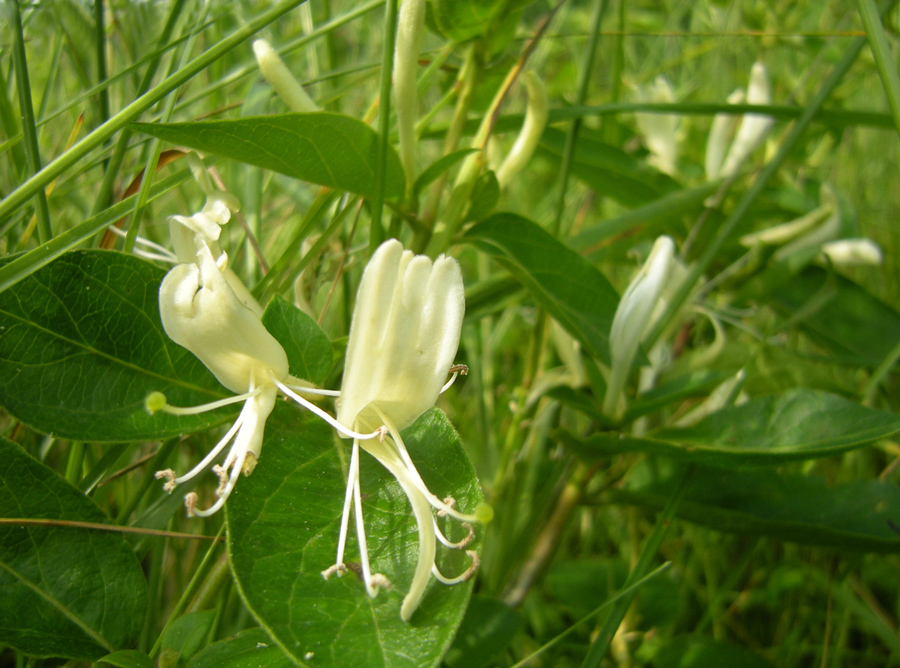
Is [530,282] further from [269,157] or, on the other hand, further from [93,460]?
[93,460]

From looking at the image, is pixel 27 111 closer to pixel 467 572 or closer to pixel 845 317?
pixel 467 572

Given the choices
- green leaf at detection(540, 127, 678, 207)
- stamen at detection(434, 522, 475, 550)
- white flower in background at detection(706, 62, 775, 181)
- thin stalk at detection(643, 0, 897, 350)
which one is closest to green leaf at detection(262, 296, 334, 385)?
stamen at detection(434, 522, 475, 550)

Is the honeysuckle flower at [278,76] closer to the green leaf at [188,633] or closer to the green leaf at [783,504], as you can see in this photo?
the green leaf at [188,633]

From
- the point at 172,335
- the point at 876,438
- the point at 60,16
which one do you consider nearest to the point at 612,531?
the point at 876,438

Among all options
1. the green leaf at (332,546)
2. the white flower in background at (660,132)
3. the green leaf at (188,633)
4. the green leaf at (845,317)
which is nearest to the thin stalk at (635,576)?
the green leaf at (332,546)

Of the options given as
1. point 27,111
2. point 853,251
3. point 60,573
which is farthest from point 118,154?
point 853,251
